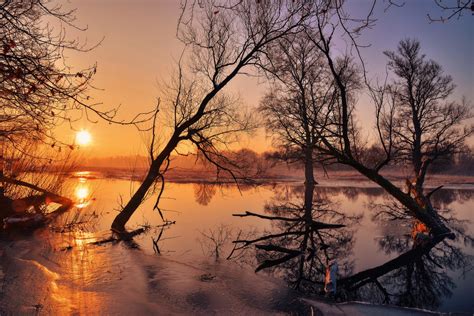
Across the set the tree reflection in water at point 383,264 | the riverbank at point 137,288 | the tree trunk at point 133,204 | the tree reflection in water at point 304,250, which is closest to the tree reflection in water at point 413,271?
the tree reflection in water at point 383,264

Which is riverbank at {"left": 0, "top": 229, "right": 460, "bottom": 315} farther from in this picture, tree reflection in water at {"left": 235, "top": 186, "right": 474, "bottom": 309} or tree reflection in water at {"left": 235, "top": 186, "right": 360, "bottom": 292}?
tree reflection in water at {"left": 235, "top": 186, "right": 474, "bottom": 309}

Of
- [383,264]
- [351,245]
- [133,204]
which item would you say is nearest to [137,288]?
[383,264]

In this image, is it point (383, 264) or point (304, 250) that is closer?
point (383, 264)

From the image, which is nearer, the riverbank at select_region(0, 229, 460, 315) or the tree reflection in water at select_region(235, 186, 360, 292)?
the riverbank at select_region(0, 229, 460, 315)

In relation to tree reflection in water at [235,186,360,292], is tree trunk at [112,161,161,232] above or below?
above

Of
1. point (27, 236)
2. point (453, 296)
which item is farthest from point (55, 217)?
point (453, 296)

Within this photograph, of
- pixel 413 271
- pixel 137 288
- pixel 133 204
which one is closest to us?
pixel 137 288

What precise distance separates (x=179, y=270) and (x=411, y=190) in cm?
991

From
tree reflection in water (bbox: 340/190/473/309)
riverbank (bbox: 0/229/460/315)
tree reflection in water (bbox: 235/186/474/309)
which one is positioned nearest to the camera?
riverbank (bbox: 0/229/460/315)

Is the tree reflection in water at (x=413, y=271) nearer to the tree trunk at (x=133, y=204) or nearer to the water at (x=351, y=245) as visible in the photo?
the water at (x=351, y=245)

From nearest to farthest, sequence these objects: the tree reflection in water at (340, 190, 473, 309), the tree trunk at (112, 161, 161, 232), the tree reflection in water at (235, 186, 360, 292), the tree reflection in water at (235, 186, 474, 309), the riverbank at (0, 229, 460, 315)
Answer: the riverbank at (0, 229, 460, 315) → the tree reflection in water at (340, 190, 473, 309) → the tree reflection in water at (235, 186, 474, 309) → the tree reflection in water at (235, 186, 360, 292) → the tree trunk at (112, 161, 161, 232)

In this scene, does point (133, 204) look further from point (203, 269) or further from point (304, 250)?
point (304, 250)

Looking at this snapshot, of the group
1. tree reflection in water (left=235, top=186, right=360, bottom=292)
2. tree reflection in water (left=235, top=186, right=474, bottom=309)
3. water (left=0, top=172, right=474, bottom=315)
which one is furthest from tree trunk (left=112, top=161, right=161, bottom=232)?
tree reflection in water (left=235, top=186, right=474, bottom=309)

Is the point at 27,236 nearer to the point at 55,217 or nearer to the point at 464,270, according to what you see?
the point at 55,217
